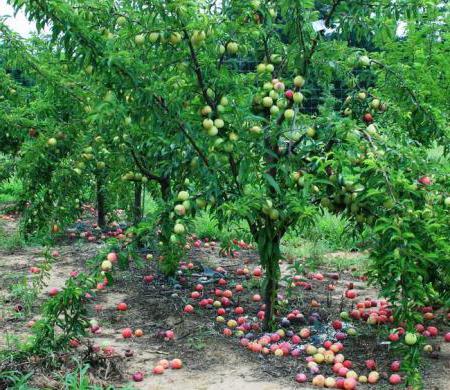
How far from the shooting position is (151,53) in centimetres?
359

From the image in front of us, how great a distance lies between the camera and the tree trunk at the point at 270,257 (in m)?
3.72

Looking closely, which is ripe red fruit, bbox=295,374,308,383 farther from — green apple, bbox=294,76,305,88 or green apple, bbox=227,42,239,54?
green apple, bbox=227,42,239,54

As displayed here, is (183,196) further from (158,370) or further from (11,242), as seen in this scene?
(11,242)

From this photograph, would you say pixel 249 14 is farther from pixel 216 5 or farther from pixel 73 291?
pixel 73 291

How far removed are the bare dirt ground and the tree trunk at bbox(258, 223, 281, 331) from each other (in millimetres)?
373

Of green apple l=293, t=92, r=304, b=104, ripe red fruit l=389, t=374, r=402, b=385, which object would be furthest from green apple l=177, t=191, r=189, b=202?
ripe red fruit l=389, t=374, r=402, b=385

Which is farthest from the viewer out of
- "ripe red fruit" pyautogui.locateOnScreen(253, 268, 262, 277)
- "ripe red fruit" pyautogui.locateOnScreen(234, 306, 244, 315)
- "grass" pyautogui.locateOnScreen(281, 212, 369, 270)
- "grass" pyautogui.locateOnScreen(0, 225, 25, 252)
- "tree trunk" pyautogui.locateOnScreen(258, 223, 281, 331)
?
"grass" pyautogui.locateOnScreen(0, 225, 25, 252)

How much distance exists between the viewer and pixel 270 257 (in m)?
3.77

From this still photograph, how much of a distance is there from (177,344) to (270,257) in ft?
2.72

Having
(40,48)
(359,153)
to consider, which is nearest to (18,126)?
(40,48)

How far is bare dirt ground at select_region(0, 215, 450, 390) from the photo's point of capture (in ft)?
11.3

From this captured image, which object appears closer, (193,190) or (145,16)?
(145,16)

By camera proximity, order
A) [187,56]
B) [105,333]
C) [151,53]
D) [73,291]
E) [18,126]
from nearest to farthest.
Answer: [73,291]
[187,56]
[151,53]
[105,333]
[18,126]

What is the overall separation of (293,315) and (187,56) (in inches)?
77.2
